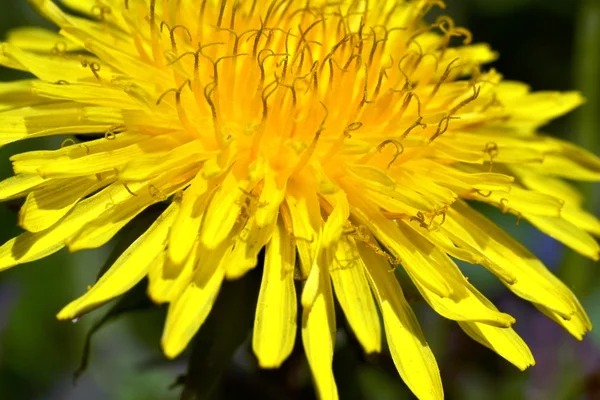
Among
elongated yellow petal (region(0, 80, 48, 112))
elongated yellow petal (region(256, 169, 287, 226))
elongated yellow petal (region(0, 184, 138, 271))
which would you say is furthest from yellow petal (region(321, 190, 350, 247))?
elongated yellow petal (region(0, 80, 48, 112))

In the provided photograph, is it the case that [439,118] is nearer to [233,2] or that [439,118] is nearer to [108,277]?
[233,2]

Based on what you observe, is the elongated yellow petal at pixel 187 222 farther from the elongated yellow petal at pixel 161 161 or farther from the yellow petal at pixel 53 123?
the yellow petal at pixel 53 123

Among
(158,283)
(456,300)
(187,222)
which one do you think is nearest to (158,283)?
(158,283)

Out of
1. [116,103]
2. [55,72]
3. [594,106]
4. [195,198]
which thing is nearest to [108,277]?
[195,198]

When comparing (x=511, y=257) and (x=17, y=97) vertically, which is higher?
(x=17, y=97)

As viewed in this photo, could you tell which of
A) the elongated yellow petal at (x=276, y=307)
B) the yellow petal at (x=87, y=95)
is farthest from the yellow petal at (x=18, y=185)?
the elongated yellow petal at (x=276, y=307)

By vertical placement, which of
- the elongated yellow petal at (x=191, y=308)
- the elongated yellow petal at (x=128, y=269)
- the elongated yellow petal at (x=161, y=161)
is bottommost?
the elongated yellow petal at (x=191, y=308)

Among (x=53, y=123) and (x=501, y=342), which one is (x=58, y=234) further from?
(x=501, y=342)
